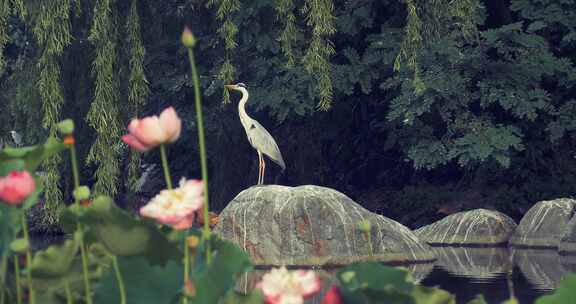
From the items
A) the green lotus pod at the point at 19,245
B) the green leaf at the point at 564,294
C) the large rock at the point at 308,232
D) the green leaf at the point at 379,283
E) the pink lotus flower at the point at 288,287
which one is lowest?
the large rock at the point at 308,232

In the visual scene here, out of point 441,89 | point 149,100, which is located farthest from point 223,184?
point 441,89

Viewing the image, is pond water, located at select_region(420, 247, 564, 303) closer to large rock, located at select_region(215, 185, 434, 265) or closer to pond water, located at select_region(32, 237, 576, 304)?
pond water, located at select_region(32, 237, 576, 304)

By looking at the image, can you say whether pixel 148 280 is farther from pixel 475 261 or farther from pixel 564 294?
pixel 475 261

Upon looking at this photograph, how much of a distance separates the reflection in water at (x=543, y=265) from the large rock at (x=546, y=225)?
1.52 feet

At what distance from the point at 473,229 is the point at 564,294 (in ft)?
48.1

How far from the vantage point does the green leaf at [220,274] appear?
311 centimetres

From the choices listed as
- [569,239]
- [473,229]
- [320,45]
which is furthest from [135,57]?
[569,239]

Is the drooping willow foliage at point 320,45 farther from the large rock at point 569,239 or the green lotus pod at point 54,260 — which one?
the green lotus pod at point 54,260

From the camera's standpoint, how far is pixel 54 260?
3262mm

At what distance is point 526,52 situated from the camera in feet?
60.2

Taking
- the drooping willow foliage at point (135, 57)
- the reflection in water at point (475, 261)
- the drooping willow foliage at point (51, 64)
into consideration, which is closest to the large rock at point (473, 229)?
A: the reflection in water at point (475, 261)

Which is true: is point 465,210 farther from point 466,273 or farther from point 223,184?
point 466,273

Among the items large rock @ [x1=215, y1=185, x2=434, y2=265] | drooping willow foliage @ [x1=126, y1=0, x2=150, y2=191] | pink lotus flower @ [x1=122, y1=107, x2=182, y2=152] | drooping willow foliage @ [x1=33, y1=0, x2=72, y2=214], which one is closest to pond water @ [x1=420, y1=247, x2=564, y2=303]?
large rock @ [x1=215, y1=185, x2=434, y2=265]

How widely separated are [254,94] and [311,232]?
503 cm
